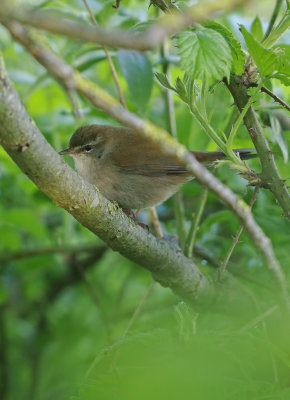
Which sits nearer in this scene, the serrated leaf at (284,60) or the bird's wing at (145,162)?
the serrated leaf at (284,60)

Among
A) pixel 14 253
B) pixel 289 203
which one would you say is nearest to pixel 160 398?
pixel 289 203

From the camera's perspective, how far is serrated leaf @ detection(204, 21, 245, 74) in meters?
2.01

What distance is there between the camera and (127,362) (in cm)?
144

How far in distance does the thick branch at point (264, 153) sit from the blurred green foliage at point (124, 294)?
156mm

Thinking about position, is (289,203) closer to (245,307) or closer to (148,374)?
(245,307)

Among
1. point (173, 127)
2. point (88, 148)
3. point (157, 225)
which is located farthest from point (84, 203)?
point (88, 148)

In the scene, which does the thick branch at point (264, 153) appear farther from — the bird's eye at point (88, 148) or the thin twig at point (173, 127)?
the bird's eye at point (88, 148)

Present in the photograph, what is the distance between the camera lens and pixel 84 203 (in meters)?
1.98

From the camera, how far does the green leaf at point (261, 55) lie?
1858 mm

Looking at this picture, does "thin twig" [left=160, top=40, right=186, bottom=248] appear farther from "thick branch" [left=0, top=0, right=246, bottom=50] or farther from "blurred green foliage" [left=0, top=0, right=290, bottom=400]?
"thick branch" [left=0, top=0, right=246, bottom=50]

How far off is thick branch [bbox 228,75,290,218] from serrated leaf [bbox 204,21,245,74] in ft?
0.43

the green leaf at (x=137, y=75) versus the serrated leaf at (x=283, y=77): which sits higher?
the serrated leaf at (x=283, y=77)

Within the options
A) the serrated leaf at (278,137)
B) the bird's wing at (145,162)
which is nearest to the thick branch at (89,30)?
the serrated leaf at (278,137)

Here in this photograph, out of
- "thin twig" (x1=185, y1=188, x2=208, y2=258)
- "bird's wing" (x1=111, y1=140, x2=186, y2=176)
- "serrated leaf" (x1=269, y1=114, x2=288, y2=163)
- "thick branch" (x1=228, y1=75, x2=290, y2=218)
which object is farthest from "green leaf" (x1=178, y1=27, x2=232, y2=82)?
"bird's wing" (x1=111, y1=140, x2=186, y2=176)
